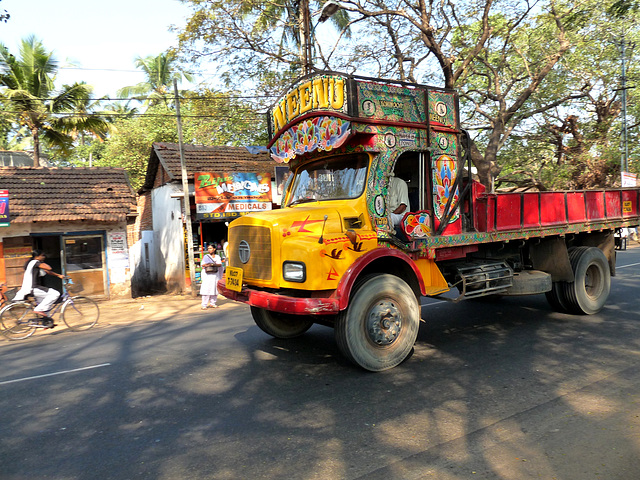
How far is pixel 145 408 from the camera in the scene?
4.55m

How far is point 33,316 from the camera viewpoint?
29.0 ft

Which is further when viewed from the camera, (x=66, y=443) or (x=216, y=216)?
(x=216, y=216)

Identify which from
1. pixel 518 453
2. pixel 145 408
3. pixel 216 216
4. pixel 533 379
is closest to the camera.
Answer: pixel 518 453

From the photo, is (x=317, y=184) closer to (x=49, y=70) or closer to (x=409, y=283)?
(x=409, y=283)

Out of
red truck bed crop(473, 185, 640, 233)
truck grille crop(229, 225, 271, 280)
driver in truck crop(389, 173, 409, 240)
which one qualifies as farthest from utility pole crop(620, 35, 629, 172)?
truck grille crop(229, 225, 271, 280)

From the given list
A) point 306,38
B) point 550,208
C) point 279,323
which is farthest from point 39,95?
point 550,208

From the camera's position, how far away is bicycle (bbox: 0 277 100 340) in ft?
28.2

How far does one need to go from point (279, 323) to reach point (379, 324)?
188 cm

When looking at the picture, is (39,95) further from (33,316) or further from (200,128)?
(33,316)

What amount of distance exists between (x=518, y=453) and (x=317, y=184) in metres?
3.70

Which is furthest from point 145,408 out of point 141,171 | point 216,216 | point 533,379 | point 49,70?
point 141,171

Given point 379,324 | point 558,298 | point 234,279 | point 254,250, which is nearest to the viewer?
point 379,324

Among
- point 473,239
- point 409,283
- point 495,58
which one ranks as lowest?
point 409,283

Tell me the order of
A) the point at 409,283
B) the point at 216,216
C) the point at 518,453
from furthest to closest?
the point at 216,216
the point at 409,283
the point at 518,453
